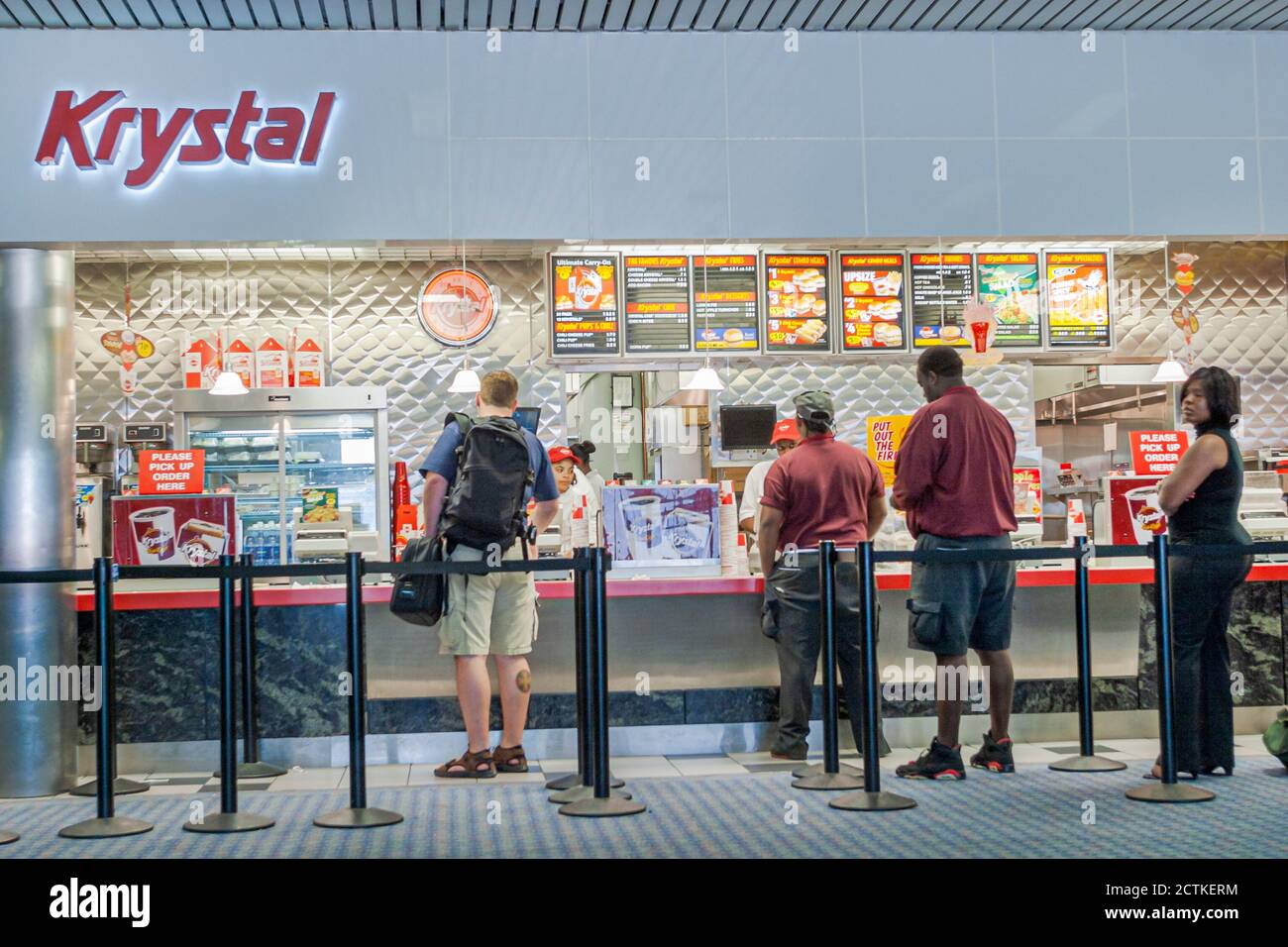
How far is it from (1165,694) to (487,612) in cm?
263

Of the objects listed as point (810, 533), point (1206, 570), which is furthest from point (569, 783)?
point (1206, 570)

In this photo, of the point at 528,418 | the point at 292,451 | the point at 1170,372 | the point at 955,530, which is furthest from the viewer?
the point at 292,451

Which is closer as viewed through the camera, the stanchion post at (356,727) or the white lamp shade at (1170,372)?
the stanchion post at (356,727)

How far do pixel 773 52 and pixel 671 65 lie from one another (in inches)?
20.8

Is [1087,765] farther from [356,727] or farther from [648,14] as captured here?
[648,14]

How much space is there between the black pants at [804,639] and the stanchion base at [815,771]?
30cm

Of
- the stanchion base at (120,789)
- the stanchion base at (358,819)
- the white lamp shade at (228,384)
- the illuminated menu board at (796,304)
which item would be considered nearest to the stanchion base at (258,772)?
the stanchion base at (120,789)

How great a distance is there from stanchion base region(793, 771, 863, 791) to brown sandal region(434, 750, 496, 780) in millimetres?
1299

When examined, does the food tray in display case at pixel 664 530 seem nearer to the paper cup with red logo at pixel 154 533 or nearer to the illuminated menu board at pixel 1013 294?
the paper cup with red logo at pixel 154 533

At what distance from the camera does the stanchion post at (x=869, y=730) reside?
4.66m

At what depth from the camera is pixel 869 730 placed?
4680 millimetres

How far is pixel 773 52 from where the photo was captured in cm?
668
